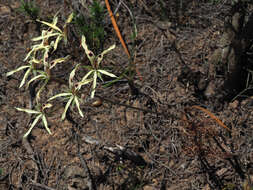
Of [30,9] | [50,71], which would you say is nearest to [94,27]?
[30,9]

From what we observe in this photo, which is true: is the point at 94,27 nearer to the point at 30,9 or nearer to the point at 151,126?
the point at 30,9

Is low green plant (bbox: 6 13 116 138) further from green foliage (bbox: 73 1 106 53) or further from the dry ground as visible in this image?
green foliage (bbox: 73 1 106 53)

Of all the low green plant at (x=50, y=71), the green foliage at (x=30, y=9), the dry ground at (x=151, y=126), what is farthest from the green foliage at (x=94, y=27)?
the low green plant at (x=50, y=71)

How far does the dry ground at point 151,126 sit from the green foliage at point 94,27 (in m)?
0.12

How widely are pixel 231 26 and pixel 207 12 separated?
24.3 inches

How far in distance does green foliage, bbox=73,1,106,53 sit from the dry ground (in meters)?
0.12

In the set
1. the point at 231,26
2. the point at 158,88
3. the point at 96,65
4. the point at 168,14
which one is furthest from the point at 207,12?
the point at 96,65

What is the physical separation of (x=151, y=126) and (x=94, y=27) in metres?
1.05

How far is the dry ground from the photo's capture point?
2.12 metres

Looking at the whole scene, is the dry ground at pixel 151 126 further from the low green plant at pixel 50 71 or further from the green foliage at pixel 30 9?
the green foliage at pixel 30 9

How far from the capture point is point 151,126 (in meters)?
2.25

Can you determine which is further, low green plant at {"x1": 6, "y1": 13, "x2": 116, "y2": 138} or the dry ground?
the dry ground

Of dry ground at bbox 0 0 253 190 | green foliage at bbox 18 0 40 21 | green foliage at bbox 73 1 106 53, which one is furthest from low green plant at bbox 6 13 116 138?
green foliage at bbox 18 0 40 21

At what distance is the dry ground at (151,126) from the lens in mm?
2121
